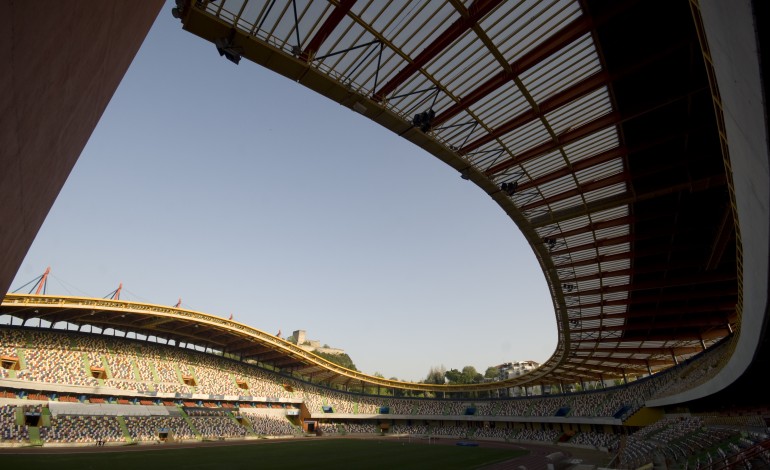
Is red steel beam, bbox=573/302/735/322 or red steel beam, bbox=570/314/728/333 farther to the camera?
red steel beam, bbox=570/314/728/333

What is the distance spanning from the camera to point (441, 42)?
13609 millimetres

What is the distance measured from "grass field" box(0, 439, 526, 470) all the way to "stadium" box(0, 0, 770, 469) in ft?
12.5

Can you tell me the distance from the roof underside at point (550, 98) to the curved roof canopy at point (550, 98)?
6cm

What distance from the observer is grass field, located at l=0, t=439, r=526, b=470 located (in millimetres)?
26906

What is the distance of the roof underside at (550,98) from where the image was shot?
12531mm

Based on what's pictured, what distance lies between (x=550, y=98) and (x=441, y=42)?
5.53 metres

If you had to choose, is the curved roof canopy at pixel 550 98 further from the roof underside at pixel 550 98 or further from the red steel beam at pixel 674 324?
A: the red steel beam at pixel 674 324

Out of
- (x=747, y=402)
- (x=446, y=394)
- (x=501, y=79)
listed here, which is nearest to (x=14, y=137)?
(x=501, y=79)

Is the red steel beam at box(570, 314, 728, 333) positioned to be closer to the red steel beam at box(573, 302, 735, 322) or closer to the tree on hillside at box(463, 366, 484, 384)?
the red steel beam at box(573, 302, 735, 322)

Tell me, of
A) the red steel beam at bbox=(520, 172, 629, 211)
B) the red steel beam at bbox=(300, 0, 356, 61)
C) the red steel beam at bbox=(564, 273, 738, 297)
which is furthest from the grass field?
the red steel beam at bbox=(300, 0, 356, 61)

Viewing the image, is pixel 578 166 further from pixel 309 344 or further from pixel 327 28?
pixel 309 344

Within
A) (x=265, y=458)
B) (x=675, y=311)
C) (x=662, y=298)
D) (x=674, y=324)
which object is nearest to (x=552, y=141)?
(x=662, y=298)

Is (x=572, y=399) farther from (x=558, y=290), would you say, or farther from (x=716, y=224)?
(x=716, y=224)

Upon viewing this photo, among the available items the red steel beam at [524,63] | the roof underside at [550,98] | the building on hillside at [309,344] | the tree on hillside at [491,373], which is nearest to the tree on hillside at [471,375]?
the tree on hillside at [491,373]
